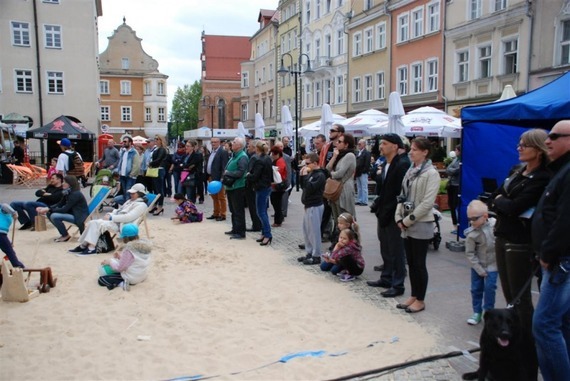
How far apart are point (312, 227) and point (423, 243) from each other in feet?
7.80

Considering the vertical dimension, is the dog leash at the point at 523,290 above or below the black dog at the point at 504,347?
above

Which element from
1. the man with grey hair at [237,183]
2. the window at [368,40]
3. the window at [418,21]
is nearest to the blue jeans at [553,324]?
the man with grey hair at [237,183]

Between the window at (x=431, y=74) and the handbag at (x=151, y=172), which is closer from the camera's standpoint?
the handbag at (x=151, y=172)

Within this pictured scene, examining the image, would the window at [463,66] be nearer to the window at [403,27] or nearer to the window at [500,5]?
the window at [500,5]

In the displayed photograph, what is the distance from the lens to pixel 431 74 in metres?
25.6

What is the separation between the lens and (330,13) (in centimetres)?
3650

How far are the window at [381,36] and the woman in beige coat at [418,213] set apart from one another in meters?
26.2

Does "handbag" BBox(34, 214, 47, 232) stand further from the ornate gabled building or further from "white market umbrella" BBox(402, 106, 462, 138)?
the ornate gabled building

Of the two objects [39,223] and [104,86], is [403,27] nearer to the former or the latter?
[39,223]

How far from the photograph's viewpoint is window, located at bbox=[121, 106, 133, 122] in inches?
2532

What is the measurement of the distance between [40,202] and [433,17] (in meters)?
21.8

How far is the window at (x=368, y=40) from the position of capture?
30987 millimetres

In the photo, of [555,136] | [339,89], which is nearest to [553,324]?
[555,136]

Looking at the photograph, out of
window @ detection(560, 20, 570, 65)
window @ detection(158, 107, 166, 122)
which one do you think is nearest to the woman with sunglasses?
window @ detection(560, 20, 570, 65)
